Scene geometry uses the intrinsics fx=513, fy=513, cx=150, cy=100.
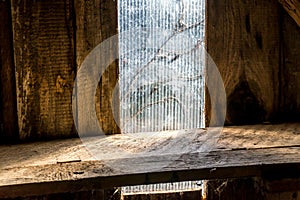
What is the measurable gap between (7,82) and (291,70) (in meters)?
0.89

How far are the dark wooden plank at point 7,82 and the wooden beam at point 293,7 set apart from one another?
820mm

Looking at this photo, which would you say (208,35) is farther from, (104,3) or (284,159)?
(284,159)

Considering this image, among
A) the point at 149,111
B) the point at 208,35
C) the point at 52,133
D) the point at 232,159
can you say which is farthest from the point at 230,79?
the point at 52,133

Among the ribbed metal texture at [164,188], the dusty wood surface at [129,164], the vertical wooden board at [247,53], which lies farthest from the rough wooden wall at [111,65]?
the ribbed metal texture at [164,188]

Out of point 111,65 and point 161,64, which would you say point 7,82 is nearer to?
point 111,65

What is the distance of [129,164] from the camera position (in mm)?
1316

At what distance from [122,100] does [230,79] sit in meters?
0.35

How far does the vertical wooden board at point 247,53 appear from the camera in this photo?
63.5 inches

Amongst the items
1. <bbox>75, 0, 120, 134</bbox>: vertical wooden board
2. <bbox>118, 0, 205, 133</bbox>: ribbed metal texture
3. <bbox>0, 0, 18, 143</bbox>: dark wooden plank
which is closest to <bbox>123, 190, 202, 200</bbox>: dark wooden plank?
<bbox>118, 0, 205, 133</bbox>: ribbed metal texture

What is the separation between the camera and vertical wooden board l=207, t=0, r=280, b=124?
1612mm

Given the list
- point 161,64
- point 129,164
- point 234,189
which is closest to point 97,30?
point 161,64

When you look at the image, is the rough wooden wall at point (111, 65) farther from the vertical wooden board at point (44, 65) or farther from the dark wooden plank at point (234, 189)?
the dark wooden plank at point (234, 189)

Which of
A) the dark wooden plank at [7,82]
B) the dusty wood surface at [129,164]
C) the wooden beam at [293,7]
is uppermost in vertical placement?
the wooden beam at [293,7]

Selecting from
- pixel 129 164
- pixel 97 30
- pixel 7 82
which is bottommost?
pixel 129 164
